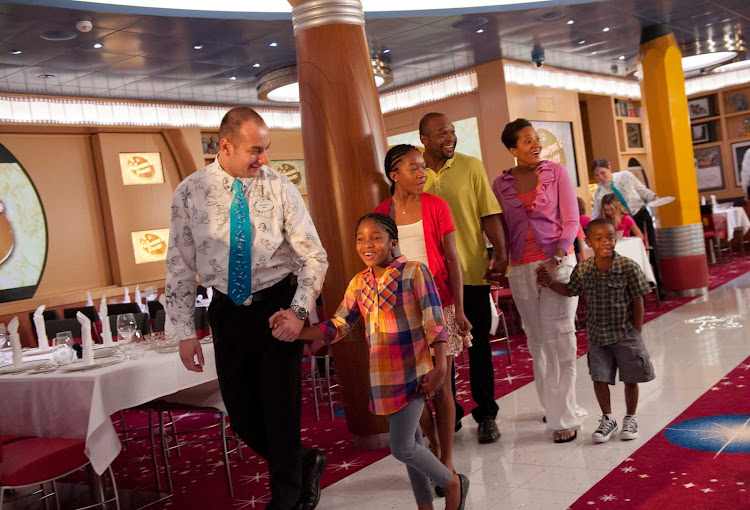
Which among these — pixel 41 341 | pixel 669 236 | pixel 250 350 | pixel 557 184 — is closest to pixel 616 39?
pixel 669 236

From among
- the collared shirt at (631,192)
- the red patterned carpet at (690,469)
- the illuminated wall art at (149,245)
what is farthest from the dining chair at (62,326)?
the collared shirt at (631,192)

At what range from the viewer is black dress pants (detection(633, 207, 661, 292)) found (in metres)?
9.22

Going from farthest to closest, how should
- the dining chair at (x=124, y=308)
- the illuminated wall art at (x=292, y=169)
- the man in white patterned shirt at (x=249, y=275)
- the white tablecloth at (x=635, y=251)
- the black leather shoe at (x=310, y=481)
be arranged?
the illuminated wall art at (x=292, y=169), the dining chair at (x=124, y=308), the white tablecloth at (x=635, y=251), the black leather shoe at (x=310, y=481), the man in white patterned shirt at (x=249, y=275)

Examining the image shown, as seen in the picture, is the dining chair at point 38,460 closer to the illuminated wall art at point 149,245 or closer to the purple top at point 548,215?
the purple top at point 548,215

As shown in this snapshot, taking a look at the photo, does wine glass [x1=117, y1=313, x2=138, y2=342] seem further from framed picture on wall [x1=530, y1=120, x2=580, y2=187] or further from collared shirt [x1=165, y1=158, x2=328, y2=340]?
framed picture on wall [x1=530, y1=120, x2=580, y2=187]

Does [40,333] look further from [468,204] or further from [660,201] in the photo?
[660,201]

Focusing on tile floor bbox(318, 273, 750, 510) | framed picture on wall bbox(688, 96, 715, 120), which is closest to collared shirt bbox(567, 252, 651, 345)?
tile floor bbox(318, 273, 750, 510)

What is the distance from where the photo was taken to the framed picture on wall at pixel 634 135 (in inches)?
623

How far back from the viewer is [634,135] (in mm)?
16031

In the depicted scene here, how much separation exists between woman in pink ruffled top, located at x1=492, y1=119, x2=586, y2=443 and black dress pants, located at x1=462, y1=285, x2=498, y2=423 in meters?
0.19

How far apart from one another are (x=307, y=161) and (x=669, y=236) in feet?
20.8

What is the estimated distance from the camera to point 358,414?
4.56 metres

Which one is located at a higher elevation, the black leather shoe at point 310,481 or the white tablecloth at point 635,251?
the white tablecloth at point 635,251

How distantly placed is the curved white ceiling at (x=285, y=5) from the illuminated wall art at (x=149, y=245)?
4752mm
